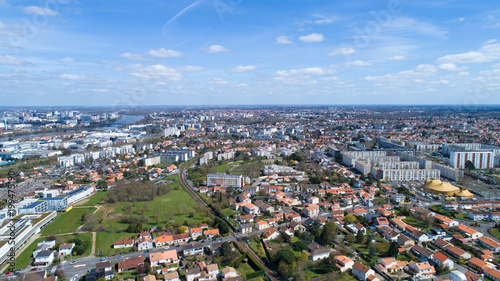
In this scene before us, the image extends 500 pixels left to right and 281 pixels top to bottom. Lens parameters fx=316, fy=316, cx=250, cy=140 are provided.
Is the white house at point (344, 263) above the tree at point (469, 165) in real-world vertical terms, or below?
below

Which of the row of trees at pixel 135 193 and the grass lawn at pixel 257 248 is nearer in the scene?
the grass lawn at pixel 257 248

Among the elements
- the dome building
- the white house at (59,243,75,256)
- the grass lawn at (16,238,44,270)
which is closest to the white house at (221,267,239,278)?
the white house at (59,243,75,256)

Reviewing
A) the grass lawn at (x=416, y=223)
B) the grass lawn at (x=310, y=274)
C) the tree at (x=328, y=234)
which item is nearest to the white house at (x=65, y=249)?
the grass lawn at (x=310, y=274)

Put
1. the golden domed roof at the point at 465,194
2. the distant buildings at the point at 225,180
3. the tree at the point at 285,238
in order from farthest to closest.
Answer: the distant buildings at the point at 225,180, the golden domed roof at the point at 465,194, the tree at the point at 285,238

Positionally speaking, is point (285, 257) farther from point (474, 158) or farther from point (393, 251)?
point (474, 158)

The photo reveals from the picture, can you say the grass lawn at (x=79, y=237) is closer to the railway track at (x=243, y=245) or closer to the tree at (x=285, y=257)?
the railway track at (x=243, y=245)
